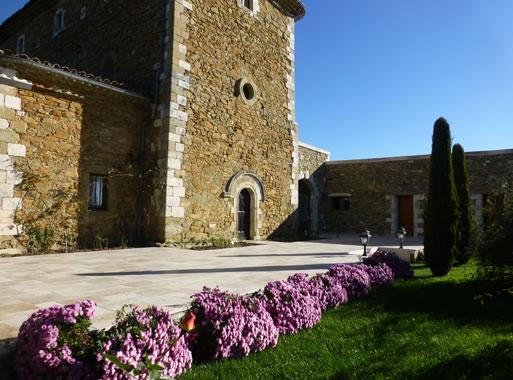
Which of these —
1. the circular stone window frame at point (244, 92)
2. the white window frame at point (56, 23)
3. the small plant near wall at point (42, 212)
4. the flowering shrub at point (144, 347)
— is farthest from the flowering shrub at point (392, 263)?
the white window frame at point (56, 23)

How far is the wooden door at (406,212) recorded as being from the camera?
641 inches

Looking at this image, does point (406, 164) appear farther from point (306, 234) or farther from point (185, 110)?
point (185, 110)

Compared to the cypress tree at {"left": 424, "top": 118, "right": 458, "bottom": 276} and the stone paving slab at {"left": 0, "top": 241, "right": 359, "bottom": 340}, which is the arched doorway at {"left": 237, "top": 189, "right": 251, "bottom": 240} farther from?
the cypress tree at {"left": 424, "top": 118, "right": 458, "bottom": 276}

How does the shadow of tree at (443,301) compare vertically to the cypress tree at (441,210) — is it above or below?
below

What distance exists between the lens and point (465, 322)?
441 centimetres

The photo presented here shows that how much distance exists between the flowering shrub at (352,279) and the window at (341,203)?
39.8 feet

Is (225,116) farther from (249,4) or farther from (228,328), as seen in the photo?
(228,328)

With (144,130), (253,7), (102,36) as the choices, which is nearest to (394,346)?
(144,130)

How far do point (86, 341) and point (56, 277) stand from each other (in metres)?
2.90

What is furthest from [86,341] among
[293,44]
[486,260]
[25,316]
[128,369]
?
[293,44]

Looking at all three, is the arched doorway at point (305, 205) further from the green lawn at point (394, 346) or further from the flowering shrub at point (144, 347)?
the flowering shrub at point (144, 347)

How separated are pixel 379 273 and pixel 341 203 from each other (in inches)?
470

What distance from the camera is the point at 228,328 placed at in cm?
325

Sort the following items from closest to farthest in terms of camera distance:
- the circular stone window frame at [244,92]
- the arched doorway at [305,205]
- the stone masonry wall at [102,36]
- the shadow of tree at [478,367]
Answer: the shadow of tree at [478,367] < the stone masonry wall at [102,36] < the circular stone window frame at [244,92] < the arched doorway at [305,205]
